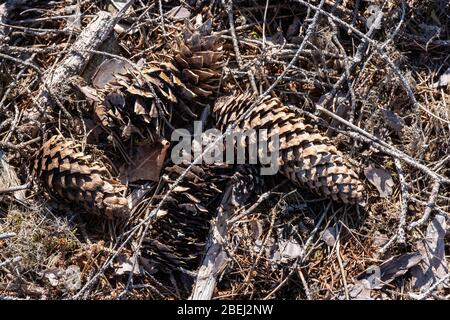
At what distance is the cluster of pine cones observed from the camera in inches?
96.7

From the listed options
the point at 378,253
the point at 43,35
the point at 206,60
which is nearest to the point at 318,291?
the point at 378,253

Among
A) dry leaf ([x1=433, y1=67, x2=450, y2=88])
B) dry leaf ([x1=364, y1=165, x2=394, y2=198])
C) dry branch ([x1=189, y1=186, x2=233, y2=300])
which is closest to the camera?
dry branch ([x1=189, y1=186, x2=233, y2=300])

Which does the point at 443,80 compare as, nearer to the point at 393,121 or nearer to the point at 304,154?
the point at 393,121

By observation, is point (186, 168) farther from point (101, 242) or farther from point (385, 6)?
point (385, 6)

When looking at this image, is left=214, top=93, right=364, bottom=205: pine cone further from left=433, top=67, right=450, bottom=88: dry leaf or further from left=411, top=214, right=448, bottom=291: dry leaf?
left=433, top=67, right=450, bottom=88: dry leaf

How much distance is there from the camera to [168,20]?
274cm

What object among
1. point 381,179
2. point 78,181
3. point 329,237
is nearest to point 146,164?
point 78,181

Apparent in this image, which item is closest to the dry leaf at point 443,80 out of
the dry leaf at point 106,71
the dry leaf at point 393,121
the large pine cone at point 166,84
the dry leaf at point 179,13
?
the dry leaf at point 393,121

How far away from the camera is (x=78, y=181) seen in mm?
2477

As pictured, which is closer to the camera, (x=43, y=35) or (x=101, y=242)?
(x=101, y=242)

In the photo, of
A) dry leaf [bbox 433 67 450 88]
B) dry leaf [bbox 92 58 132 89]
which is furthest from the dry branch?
dry leaf [bbox 433 67 450 88]

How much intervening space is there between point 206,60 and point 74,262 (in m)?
1.05

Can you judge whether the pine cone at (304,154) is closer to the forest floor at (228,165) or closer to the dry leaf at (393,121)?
the forest floor at (228,165)

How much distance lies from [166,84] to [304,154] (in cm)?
67
